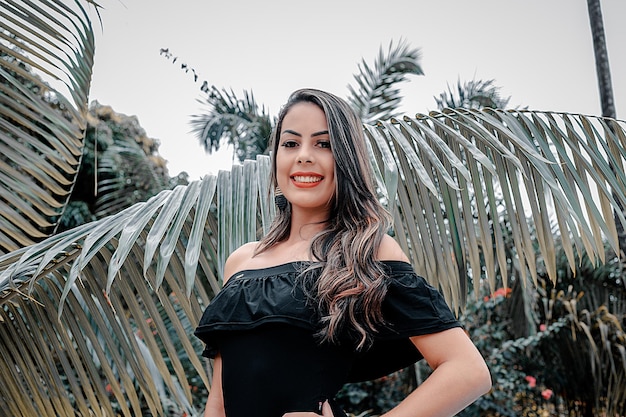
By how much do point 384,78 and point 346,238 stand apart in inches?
186

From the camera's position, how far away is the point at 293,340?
1.10 meters

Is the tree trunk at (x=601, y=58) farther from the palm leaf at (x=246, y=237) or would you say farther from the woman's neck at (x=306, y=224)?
the woman's neck at (x=306, y=224)

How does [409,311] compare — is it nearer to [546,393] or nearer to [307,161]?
[307,161]

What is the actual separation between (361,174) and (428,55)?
16.4ft

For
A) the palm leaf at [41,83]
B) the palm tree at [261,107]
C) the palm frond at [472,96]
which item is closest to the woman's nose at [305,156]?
the palm leaf at [41,83]

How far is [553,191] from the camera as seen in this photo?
149 cm

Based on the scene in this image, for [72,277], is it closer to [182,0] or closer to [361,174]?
[361,174]

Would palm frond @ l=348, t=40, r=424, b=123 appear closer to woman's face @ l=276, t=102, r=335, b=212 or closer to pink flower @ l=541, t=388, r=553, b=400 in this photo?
pink flower @ l=541, t=388, r=553, b=400

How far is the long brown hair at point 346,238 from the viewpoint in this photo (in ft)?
3.48

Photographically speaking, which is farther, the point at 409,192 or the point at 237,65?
the point at 237,65

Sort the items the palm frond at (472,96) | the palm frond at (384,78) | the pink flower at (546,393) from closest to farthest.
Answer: the palm frond at (472,96) < the palm frond at (384,78) < the pink flower at (546,393)

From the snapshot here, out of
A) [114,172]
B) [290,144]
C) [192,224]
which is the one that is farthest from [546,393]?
[290,144]

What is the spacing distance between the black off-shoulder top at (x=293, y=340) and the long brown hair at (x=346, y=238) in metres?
0.03

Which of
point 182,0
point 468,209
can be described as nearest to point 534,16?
point 182,0
